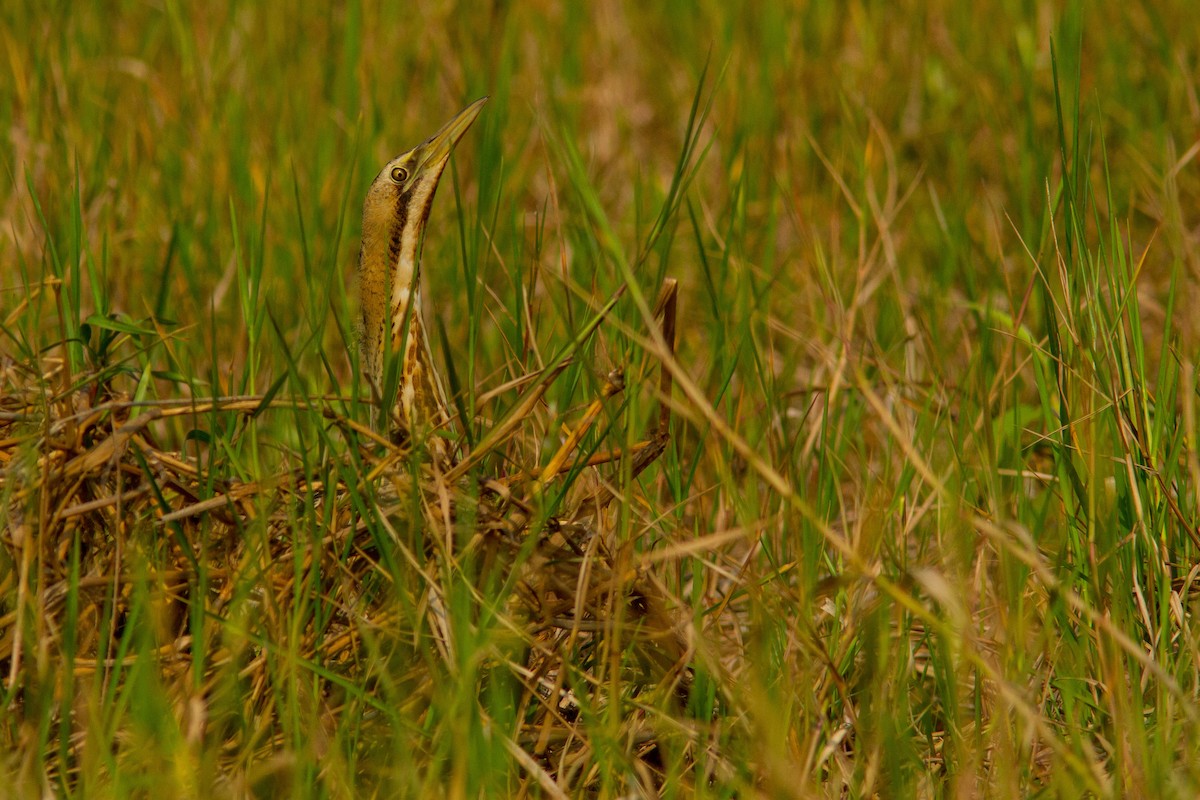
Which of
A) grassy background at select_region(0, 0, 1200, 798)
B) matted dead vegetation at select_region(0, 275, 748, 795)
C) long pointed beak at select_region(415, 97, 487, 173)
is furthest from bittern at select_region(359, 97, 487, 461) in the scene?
matted dead vegetation at select_region(0, 275, 748, 795)

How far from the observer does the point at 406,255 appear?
90.1 inches

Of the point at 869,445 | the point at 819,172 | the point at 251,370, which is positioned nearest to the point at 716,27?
the point at 819,172

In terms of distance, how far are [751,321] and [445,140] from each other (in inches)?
23.3

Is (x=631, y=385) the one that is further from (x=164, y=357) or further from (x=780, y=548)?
(x=164, y=357)

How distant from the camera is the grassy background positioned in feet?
5.24

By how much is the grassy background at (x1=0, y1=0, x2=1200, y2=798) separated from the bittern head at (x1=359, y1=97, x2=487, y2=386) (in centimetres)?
10

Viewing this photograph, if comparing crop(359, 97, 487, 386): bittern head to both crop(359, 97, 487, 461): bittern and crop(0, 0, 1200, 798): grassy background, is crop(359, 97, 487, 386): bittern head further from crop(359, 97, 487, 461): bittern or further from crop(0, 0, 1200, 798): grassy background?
crop(0, 0, 1200, 798): grassy background

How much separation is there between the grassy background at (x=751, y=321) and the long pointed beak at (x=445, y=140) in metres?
0.12

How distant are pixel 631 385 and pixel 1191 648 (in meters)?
0.73

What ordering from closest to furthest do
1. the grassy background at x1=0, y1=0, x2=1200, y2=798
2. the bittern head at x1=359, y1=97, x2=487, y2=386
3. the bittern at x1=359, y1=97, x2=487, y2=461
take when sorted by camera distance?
the grassy background at x1=0, y1=0, x2=1200, y2=798 → the bittern at x1=359, y1=97, x2=487, y2=461 → the bittern head at x1=359, y1=97, x2=487, y2=386

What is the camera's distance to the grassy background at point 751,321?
5.24 ft

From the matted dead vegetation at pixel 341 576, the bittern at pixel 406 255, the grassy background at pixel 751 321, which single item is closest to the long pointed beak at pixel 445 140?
the bittern at pixel 406 255

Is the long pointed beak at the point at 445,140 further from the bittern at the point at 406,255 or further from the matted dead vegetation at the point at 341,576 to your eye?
the matted dead vegetation at the point at 341,576

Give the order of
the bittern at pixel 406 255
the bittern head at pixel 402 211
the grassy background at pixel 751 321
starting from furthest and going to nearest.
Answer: the bittern head at pixel 402 211, the bittern at pixel 406 255, the grassy background at pixel 751 321
